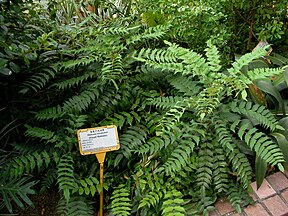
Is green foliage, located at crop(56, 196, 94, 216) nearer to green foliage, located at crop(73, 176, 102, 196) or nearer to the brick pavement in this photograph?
green foliage, located at crop(73, 176, 102, 196)

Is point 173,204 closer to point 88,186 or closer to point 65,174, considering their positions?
point 88,186

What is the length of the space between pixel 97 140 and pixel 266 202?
1049 millimetres

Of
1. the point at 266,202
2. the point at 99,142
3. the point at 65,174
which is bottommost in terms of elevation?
the point at 266,202

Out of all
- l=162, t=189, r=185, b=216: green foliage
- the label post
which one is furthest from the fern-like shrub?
the label post

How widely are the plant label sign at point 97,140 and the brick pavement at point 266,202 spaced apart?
2.28 feet

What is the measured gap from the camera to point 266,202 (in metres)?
1.81

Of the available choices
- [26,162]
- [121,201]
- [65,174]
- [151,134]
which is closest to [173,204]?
[121,201]

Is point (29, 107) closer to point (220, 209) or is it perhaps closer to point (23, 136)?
point (23, 136)

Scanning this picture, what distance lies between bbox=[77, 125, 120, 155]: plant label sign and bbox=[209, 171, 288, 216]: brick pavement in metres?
0.70

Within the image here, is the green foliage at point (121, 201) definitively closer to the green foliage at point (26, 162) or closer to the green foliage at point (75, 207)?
the green foliage at point (75, 207)

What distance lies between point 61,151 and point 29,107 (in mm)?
483

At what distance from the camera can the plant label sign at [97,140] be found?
169 centimetres

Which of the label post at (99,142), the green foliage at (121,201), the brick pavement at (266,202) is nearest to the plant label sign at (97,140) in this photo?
the label post at (99,142)

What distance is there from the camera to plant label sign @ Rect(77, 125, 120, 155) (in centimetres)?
169
